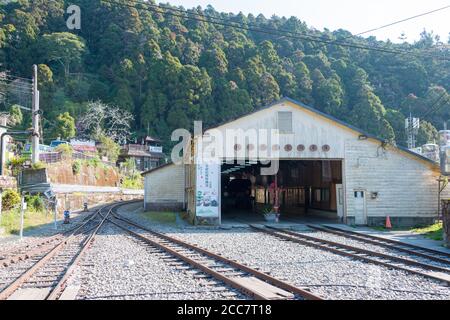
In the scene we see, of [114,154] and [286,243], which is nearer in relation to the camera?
[286,243]

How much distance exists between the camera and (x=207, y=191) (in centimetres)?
2022

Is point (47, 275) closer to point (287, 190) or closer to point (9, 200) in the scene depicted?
point (9, 200)

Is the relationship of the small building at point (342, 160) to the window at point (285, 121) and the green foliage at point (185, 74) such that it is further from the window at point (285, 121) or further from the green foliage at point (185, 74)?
the green foliage at point (185, 74)

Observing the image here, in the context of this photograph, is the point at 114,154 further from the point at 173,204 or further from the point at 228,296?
the point at 228,296

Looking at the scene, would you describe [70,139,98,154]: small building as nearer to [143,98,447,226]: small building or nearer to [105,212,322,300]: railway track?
[143,98,447,226]: small building

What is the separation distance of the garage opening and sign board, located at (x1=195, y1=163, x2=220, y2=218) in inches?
168

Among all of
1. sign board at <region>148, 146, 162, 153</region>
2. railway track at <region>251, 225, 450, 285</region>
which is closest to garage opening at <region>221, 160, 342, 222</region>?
railway track at <region>251, 225, 450, 285</region>

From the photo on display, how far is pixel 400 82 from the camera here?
63.8 m

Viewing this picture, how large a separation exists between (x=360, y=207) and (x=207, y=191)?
7779 millimetres

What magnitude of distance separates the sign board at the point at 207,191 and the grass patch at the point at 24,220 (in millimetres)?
7682

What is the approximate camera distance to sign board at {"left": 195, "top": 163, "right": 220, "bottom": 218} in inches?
793

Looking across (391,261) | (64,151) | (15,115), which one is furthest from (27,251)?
(15,115)
